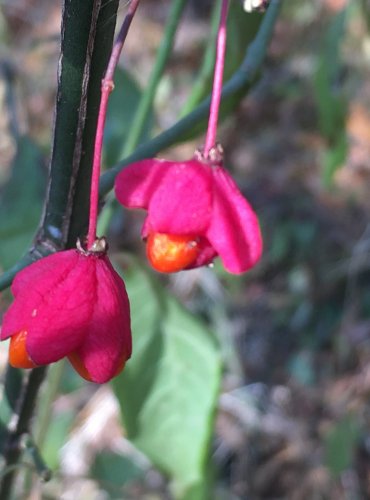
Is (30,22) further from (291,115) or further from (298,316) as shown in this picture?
(298,316)

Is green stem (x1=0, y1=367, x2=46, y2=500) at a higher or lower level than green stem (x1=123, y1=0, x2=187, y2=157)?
lower

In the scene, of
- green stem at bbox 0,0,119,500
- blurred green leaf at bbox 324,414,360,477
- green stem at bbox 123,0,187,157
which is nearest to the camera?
green stem at bbox 0,0,119,500

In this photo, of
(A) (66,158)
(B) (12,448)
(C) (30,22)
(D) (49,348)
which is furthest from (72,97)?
(C) (30,22)

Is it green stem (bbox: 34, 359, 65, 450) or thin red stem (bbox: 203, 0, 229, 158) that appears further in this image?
green stem (bbox: 34, 359, 65, 450)

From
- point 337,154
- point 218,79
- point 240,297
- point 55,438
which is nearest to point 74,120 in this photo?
point 218,79

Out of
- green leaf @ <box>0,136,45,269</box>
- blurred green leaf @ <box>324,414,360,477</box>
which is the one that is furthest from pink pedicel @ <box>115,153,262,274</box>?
blurred green leaf @ <box>324,414,360,477</box>

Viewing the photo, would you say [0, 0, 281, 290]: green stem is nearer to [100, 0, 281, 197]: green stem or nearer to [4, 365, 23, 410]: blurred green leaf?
[100, 0, 281, 197]: green stem

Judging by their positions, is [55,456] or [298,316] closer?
[55,456]
